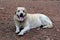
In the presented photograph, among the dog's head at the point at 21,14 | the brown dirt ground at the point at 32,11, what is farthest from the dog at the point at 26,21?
the brown dirt ground at the point at 32,11

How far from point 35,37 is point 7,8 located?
3.65 meters

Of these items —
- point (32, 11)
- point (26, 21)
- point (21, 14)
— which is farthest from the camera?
point (32, 11)

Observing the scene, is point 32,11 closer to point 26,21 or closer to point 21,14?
point 26,21

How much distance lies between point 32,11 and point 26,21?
8.54 feet

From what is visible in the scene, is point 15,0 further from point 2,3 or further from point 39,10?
point 39,10

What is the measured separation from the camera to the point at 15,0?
40.5ft

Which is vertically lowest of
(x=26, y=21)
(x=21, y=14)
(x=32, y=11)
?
(x=32, y=11)

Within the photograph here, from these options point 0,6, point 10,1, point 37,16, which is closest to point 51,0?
point 10,1

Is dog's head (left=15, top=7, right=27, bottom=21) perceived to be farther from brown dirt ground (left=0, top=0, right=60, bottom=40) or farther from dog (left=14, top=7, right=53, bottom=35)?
brown dirt ground (left=0, top=0, right=60, bottom=40)

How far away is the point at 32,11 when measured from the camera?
992cm

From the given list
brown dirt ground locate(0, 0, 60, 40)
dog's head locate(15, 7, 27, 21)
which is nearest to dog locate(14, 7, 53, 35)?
dog's head locate(15, 7, 27, 21)

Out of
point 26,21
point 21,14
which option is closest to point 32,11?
point 26,21

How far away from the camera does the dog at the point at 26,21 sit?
710cm

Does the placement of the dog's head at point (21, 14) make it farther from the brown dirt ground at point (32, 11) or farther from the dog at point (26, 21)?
the brown dirt ground at point (32, 11)
